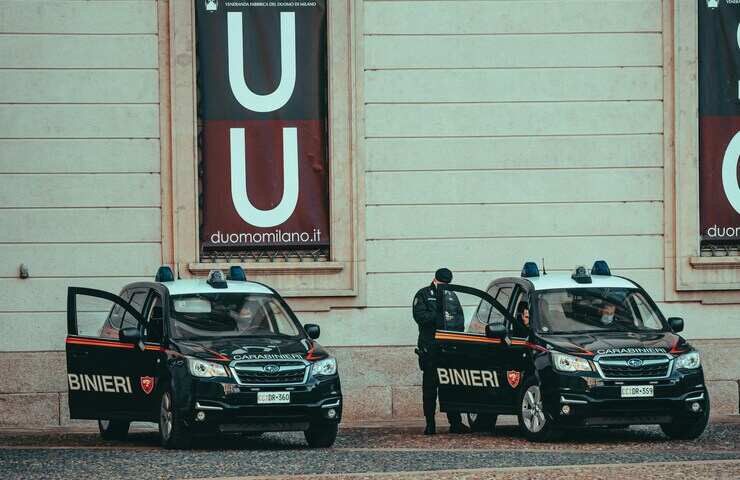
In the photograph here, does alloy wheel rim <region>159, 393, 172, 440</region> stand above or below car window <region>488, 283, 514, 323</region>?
below

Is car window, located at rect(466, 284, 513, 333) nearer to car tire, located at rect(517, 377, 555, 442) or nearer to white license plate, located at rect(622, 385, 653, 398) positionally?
car tire, located at rect(517, 377, 555, 442)

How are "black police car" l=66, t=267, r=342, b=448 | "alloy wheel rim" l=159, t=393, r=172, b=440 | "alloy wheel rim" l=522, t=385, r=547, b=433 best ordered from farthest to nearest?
"alloy wheel rim" l=522, t=385, r=547, b=433 → "alloy wheel rim" l=159, t=393, r=172, b=440 → "black police car" l=66, t=267, r=342, b=448

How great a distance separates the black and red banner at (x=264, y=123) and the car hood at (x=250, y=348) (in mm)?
5713

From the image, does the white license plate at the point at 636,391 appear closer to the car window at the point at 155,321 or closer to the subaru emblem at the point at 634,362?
the subaru emblem at the point at 634,362

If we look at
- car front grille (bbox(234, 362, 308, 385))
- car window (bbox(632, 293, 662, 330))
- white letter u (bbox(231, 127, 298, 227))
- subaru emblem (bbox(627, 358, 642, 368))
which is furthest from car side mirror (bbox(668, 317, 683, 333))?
white letter u (bbox(231, 127, 298, 227))

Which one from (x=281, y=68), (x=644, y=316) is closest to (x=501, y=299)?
(x=644, y=316)

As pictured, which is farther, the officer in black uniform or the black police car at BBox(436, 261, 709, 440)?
the officer in black uniform

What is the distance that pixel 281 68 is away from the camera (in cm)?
2159

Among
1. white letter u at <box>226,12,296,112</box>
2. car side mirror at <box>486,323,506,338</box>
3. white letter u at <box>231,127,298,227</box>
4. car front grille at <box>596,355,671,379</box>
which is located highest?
white letter u at <box>226,12,296,112</box>

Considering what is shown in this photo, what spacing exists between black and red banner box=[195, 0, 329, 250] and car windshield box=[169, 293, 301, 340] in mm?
4970

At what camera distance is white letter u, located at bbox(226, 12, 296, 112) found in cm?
2150

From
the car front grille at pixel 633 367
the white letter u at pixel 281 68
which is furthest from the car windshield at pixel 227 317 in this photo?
the white letter u at pixel 281 68

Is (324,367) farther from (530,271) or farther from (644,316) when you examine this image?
(644,316)

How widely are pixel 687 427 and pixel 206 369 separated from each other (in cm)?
471
